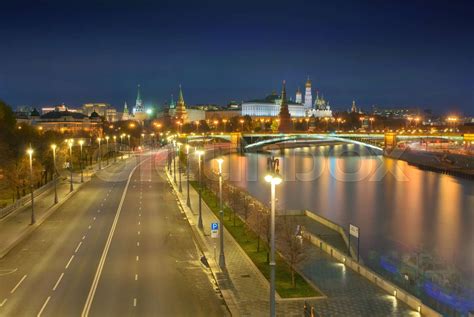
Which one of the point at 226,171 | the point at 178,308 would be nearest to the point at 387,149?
the point at 226,171

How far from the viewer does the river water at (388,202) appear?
22.2 meters

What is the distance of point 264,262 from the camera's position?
599 inches

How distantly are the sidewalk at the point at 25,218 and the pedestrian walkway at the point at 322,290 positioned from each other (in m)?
7.17

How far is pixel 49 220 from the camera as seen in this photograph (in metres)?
22.4

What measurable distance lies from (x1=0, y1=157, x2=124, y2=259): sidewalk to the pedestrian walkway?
717cm

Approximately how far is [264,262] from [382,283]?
367cm

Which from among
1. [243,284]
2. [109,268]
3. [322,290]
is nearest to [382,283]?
[322,290]

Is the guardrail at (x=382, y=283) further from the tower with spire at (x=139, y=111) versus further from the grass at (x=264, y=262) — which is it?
the tower with spire at (x=139, y=111)

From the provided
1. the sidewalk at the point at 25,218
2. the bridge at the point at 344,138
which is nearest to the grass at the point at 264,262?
the sidewalk at the point at 25,218

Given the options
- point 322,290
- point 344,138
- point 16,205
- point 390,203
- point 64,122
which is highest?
point 64,122

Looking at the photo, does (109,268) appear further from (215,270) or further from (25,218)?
(25,218)

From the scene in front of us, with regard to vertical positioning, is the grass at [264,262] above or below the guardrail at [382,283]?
below

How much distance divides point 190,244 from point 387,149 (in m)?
56.2

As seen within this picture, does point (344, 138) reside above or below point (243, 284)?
above
